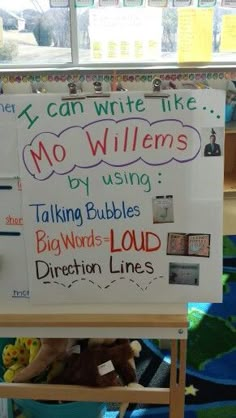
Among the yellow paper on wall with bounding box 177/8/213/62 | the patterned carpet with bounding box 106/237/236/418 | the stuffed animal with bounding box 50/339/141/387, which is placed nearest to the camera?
the stuffed animal with bounding box 50/339/141/387

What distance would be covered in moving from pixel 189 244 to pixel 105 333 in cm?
30

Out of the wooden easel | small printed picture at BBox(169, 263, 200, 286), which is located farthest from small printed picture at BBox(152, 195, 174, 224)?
the wooden easel

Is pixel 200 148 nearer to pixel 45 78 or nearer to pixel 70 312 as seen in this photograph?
pixel 70 312

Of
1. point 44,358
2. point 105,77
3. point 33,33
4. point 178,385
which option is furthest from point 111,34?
point 178,385

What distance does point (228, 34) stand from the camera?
323cm

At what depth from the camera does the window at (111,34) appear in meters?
3.15

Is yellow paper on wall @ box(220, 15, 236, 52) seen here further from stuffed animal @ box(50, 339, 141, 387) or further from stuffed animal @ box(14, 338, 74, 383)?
stuffed animal @ box(14, 338, 74, 383)

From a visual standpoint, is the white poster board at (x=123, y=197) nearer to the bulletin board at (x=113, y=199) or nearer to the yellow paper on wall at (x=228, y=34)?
the bulletin board at (x=113, y=199)

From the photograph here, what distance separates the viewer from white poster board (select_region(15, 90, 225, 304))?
1.07 meters

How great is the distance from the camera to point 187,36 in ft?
10.5

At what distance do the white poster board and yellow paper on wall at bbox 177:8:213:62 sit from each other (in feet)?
7.72

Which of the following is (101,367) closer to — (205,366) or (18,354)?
(18,354)

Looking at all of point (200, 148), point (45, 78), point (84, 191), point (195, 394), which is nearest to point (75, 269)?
point (84, 191)

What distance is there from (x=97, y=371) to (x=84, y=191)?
48cm
